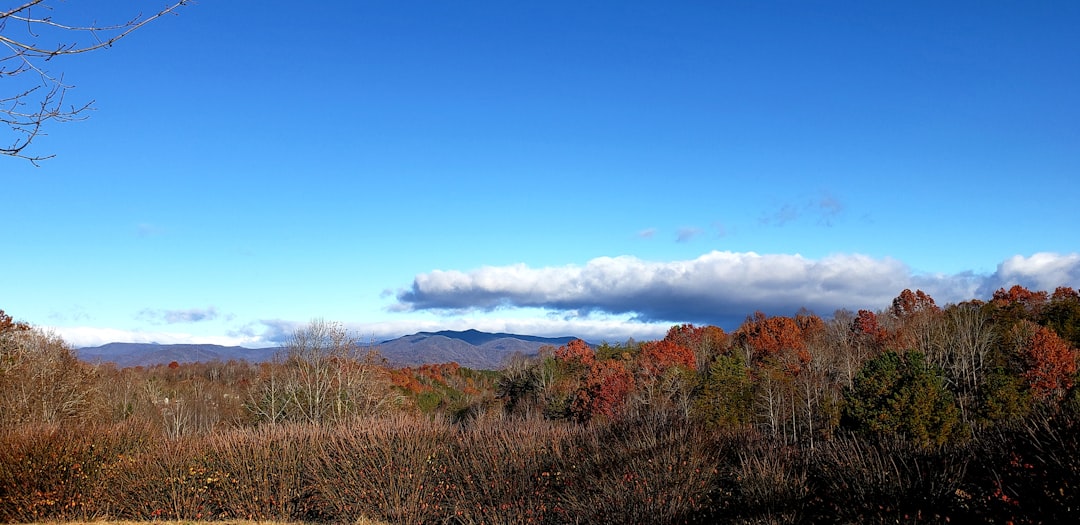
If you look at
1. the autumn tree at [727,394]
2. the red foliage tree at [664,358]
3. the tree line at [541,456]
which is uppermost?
the tree line at [541,456]

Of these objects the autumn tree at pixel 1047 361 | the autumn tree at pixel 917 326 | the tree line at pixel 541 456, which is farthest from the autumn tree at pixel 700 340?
the tree line at pixel 541 456

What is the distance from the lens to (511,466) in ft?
47.7

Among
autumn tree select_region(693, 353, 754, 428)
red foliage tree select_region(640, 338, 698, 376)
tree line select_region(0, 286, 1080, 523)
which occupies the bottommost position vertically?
autumn tree select_region(693, 353, 754, 428)

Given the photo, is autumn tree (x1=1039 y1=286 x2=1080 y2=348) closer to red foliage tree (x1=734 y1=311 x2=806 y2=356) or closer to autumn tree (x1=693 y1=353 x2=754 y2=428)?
red foliage tree (x1=734 y1=311 x2=806 y2=356)

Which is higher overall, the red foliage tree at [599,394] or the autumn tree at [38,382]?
the autumn tree at [38,382]

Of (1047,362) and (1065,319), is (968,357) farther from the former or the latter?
(1065,319)

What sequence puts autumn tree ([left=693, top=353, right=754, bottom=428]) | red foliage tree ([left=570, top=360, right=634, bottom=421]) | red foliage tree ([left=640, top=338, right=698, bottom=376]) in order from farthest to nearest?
red foliage tree ([left=640, top=338, right=698, bottom=376]), red foliage tree ([left=570, top=360, right=634, bottom=421]), autumn tree ([left=693, top=353, right=754, bottom=428])

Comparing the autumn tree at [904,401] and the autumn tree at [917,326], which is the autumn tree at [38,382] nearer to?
the autumn tree at [904,401]

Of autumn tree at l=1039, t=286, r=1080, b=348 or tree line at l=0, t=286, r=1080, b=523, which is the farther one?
autumn tree at l=1039, t=286, r=1080, b=348

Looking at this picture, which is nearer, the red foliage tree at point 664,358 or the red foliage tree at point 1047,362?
the red foliage tree at point 1047,362

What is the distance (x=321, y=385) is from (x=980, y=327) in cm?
6375

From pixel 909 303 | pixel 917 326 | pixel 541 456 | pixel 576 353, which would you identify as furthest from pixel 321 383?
pixel 909 303

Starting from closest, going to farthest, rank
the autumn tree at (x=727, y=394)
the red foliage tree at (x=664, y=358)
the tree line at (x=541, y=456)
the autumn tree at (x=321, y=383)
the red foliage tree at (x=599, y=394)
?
the tree line at (x=541, y=456) < the autumn tree at (x=321, y=383) < the autumn tree at (x=727, y=394) < the red foliage tree at (x=599, y=394) < the red foliage tree at (x=664, y=358)

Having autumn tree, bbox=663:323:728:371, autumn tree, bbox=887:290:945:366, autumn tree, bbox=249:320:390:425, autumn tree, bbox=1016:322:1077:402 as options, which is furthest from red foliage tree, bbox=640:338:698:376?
autumn tree, bbox=249:320:390:425
